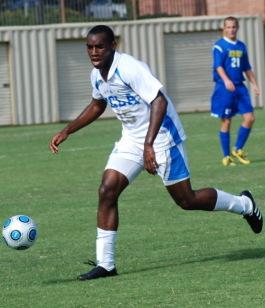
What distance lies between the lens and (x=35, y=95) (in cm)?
3297

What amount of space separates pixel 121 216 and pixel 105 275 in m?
3.46

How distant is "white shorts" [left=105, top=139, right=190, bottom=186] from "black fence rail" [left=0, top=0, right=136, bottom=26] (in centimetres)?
2532

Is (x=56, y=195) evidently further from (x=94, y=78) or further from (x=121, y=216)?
(x=94, y=78)

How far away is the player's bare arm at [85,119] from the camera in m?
9.28

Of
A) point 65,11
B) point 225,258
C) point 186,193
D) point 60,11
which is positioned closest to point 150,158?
point 186,193

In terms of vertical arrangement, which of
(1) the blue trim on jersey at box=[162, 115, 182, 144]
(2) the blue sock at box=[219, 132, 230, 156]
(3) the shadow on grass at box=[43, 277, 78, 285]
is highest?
(1) the blue trim on jersey at box=[162, 115, 182, 144]

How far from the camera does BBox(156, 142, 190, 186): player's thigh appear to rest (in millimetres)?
8891

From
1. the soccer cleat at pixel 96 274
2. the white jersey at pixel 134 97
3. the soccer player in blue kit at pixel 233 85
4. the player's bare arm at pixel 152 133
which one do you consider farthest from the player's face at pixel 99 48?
the soccer player in blue kit at pixel 233 85

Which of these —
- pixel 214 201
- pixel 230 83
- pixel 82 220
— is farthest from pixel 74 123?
pixel 230 83

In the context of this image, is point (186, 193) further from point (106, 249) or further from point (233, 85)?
point (233, 85)

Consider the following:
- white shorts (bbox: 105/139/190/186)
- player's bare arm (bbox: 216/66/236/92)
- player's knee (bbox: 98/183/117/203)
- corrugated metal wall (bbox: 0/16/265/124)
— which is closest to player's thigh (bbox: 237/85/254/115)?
player's bare arm (bbox: 216/66/236/92)

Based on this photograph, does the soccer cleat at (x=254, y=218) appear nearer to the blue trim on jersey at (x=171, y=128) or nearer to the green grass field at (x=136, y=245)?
the green grass field at (x=136, y=245)

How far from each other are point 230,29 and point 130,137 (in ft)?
27.1

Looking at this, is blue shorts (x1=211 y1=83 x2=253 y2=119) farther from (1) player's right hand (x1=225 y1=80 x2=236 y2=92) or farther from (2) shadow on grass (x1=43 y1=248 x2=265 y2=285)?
(2) shadow on grass (x1=43 y1=248 x2=265 y2=285)
